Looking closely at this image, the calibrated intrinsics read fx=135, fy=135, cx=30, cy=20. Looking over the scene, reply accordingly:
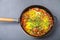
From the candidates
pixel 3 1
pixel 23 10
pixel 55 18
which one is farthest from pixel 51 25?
pixel 3 1

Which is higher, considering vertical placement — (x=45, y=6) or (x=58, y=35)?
(x=45, y=6)

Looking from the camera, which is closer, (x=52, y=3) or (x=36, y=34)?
(x=36, y=34)

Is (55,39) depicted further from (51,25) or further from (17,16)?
A: (17,16)
